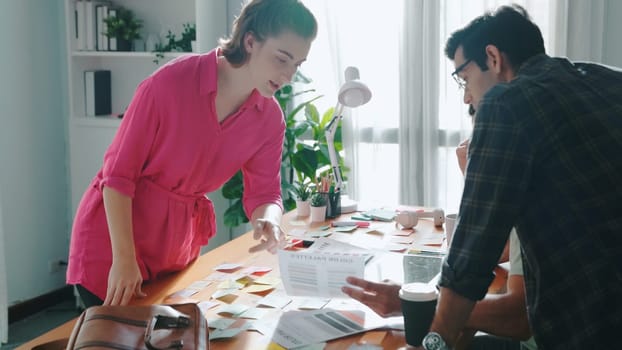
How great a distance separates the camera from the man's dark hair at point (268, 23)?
179 centimetres

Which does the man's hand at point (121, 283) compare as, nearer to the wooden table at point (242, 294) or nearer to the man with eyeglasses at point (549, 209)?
the wooden table at point (242, 294)

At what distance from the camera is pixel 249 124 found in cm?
196

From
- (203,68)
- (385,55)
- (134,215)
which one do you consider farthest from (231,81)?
(385,55)

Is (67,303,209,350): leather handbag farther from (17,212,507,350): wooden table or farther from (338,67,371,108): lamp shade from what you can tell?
(338,67,371,108): lamp shade

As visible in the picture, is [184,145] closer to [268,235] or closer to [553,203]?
[268,235]

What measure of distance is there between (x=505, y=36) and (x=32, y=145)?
9.99 feet

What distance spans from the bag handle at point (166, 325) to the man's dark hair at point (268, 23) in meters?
0.79

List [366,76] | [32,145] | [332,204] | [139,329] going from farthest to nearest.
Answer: [32,145] → [366,76] → [332,204] → [139,329]

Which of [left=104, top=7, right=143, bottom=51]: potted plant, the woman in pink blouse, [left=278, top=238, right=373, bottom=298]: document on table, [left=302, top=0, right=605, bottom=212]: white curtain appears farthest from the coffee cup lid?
[left=104, top=7, right=143, bottom=51]: potted plant

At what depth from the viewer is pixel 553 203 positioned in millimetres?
1164

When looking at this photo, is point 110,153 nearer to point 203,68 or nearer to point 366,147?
point 203,68

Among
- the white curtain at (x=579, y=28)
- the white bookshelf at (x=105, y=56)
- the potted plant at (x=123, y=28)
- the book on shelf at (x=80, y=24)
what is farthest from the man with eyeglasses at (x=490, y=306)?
the book on shelf at (x=80, y=24)

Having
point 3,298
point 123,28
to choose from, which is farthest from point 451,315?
point 123,28

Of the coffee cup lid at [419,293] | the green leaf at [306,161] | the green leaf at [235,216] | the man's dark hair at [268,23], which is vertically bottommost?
the green leaf at [235,216]
